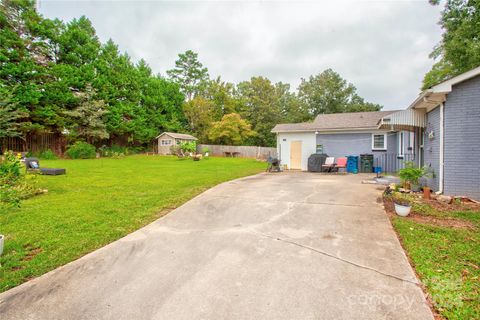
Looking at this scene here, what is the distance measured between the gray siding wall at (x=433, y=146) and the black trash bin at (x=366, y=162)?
4.98m

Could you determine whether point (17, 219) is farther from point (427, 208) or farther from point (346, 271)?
point (427, 208)

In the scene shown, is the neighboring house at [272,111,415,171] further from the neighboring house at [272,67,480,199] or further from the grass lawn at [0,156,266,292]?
the grass lawn at [0,156,266,292]

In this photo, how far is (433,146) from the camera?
6.77 metres

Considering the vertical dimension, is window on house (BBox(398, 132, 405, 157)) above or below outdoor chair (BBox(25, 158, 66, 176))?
above

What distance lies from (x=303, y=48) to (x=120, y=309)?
58.6 ft

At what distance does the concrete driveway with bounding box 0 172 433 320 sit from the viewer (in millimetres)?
2068

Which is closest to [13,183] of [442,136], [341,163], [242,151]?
[442,136]

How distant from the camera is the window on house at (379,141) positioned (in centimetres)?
1247

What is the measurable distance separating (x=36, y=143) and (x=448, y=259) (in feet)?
88.9

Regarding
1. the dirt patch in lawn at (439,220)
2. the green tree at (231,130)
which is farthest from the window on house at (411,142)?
the green tree at (231,130)

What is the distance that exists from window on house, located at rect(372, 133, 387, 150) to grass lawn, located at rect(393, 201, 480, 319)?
8.60 meters

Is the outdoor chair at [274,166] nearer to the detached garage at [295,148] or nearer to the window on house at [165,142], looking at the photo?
the detached garage at [295,148]

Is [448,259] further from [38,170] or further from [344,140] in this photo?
[38,170]

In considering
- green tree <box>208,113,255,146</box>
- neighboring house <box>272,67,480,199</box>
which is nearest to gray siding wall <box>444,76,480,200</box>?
neighboring house <box>272,67,480,199</box>
